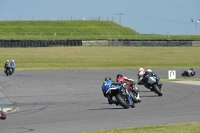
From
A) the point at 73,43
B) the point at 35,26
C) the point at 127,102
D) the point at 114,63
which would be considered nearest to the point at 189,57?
the point at 114,63

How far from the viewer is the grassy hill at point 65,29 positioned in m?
97.2

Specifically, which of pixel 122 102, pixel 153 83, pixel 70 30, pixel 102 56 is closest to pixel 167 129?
pixel 122 102

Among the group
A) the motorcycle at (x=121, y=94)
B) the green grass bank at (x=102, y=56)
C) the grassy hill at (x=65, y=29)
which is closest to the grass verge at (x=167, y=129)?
the motorcycle at (x=121, y=94)

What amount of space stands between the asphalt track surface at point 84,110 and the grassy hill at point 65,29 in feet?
199

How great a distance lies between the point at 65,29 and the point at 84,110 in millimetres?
82781

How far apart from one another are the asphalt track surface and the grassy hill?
6069 centimetres

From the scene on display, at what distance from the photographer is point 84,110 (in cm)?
2267

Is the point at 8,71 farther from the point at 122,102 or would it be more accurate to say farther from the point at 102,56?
the point at 122,102

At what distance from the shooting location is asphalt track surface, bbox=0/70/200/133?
1816cm

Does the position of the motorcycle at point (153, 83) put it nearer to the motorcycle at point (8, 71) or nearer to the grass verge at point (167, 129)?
the grass verge at point (167, 129)

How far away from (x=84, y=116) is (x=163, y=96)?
343 inches

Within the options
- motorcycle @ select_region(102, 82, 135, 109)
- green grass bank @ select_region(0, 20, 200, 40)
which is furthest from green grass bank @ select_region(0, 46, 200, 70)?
motorcycle @ select_region(102, 82, 135, 109)

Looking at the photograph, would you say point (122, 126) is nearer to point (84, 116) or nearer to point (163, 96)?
point (84, 116)

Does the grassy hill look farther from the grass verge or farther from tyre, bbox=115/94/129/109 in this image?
the grass verge
